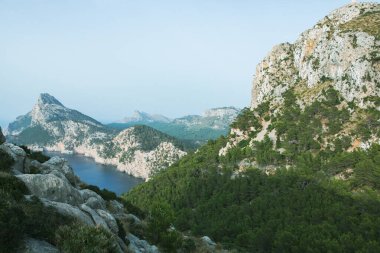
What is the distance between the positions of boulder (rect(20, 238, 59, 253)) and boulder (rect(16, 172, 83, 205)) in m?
9.11

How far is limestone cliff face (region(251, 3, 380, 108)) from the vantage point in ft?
420

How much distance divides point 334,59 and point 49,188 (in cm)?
14062

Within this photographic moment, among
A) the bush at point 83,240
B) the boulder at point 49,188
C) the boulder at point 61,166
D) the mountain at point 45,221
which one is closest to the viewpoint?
the mountain at point 45,221

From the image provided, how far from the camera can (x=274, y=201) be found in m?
101

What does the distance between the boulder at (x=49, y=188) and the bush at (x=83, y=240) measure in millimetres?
8923

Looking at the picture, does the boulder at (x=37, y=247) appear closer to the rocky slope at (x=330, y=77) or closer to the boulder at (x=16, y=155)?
→ the boulder at (x=16, y=155)

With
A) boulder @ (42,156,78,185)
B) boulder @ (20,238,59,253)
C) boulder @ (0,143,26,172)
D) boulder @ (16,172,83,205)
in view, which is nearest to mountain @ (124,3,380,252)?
boulder @ (42,156,78,185)

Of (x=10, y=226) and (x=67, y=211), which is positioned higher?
(x=10, y=226)

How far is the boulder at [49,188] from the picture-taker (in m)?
28.2

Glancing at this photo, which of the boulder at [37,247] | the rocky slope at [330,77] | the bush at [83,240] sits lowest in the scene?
the boulder at [37,247]

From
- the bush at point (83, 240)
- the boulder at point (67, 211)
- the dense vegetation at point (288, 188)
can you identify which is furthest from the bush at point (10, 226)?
the dense vegetation at point (288, 188)

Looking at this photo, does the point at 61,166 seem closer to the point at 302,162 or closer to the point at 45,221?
the point at 45,221

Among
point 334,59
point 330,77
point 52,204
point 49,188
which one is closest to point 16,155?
point 49,188

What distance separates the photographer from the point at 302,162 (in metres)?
122
